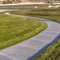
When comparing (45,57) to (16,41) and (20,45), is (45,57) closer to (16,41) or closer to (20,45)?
(20,45)

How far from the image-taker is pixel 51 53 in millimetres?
12109

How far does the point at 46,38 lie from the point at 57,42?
1600 mm

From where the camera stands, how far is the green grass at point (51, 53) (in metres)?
11.1

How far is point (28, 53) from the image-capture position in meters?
11.9

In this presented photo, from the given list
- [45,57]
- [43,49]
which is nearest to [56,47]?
[43,49]

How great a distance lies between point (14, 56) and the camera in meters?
11.3

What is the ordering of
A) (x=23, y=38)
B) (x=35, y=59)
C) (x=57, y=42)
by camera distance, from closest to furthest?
(x=35, y=59), (x=57, y=42), (x=23, y=38)

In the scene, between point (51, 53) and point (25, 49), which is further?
point (25, 49)

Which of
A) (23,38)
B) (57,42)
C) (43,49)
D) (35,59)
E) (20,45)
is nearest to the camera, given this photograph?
(35,59)

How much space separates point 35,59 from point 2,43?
4046 mm

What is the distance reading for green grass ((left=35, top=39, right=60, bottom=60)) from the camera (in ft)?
36.5

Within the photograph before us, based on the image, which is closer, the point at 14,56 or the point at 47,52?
the point at 14,56

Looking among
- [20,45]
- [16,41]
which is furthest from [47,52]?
[16,41]

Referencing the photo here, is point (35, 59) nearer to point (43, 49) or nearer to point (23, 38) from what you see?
point (43, 49)
